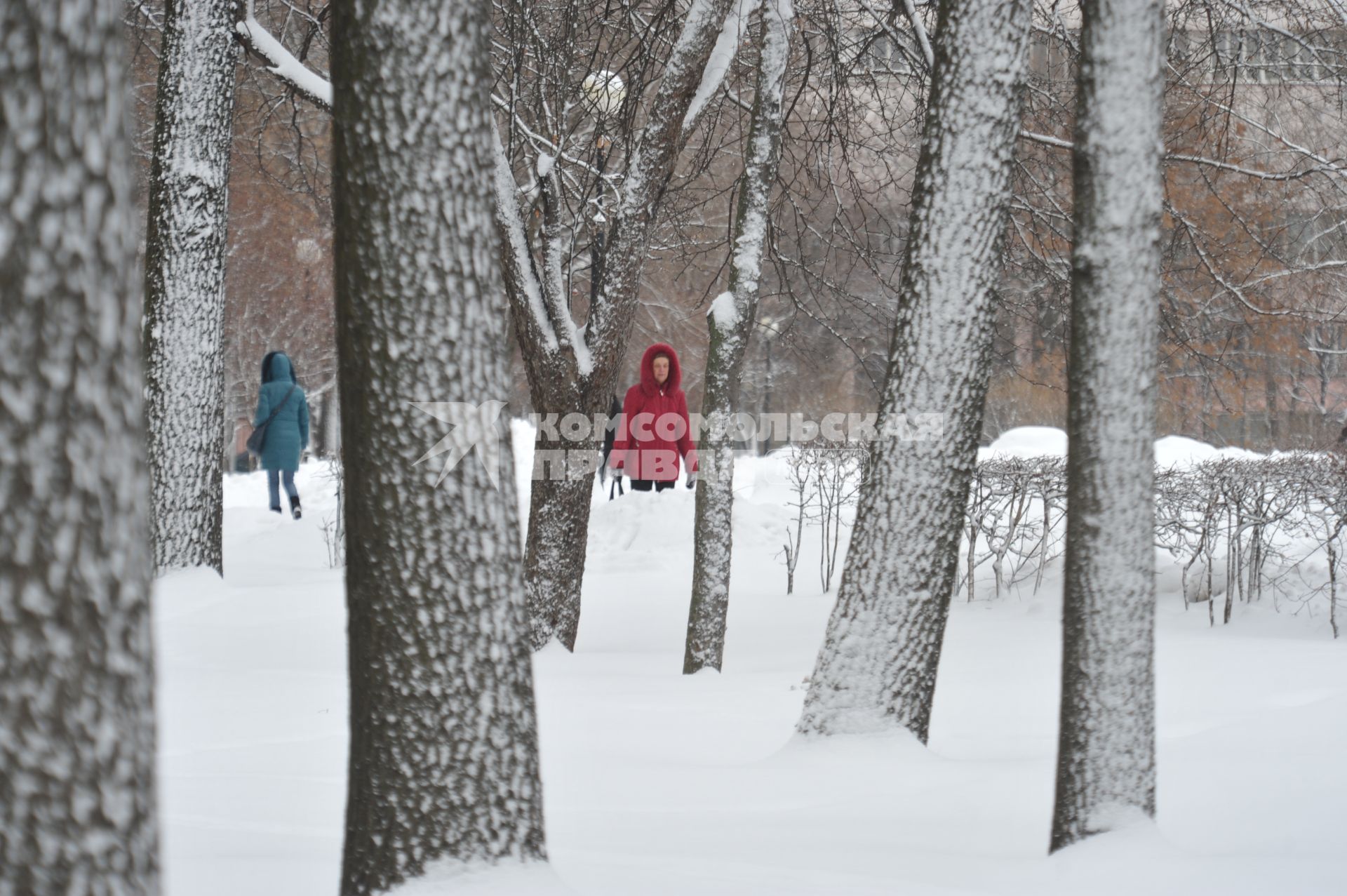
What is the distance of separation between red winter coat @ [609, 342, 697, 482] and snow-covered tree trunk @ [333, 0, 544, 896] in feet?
23.2

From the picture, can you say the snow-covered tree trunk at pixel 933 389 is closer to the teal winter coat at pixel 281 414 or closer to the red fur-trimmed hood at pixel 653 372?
the red fur-trimmed hood at pixel 653 372

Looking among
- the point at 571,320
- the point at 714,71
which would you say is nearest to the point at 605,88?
the point at 714,71

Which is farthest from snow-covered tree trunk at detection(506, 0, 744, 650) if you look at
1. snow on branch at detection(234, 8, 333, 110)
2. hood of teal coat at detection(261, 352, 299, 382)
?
hood of teal coat at detection(261, 352, 299, 382)

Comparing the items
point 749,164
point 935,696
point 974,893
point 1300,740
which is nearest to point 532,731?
point 974,893

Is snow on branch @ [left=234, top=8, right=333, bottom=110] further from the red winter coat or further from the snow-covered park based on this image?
the red winter coat

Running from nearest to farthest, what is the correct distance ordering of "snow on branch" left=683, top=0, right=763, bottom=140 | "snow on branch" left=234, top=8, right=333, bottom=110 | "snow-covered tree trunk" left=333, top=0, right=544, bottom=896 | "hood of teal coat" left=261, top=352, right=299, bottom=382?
"snow-covered tree trunk" left=333, top=0, right=544, bottom=896 → "snow on branch" left=234, top=8, right=333, bottom=110 → "snow on branch" left=683, top=0, right=763, bottom=140 → "hood of teal coat" left=261, top=352, right=299, bottom=382

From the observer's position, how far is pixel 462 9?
8.46 ft

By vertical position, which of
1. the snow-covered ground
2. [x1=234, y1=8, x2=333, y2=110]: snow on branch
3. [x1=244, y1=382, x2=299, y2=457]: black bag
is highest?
[x1=234, y1=8, x2=333, y2=110]: snow on branch

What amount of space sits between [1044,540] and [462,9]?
7917 mm

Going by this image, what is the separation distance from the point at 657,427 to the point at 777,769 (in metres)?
5.79

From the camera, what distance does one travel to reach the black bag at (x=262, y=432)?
11.4 meters

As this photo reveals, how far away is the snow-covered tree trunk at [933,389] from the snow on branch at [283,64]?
3449 mm

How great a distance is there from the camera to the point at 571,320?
20.4 feet

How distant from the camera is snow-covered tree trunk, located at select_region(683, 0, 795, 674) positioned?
6.85m
